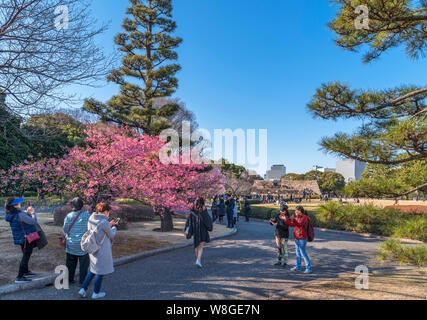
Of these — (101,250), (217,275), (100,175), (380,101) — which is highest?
(380,101)

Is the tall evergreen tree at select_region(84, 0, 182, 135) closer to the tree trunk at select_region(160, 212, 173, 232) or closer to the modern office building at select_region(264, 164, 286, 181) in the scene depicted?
the tree trunk at select_region(160, 212, 173, 232)

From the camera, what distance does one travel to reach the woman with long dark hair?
6.84 metres

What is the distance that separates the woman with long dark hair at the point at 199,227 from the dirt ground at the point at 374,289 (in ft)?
8.67

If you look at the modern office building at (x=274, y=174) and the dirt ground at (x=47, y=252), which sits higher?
the modern office building at (x=274, y=174)

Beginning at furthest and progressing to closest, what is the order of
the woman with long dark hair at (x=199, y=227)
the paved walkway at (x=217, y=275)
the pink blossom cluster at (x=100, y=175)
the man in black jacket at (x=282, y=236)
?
1. the pink blossom cluster at (x=100, y=175)
2. the man in black jacket at (x=282, y=236)
3. the woman with long dark hair at (x=199, y=227)
4. the paved walkway at (x=217, y=275)

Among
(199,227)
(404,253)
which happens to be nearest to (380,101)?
(404,253)

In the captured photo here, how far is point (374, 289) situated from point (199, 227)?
155 inches

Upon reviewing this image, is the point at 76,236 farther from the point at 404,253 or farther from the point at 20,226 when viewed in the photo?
the point at 404,253

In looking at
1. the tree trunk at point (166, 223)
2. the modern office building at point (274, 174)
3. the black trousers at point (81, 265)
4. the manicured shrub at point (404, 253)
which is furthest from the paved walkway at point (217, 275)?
the modern office building at point (274, 174)

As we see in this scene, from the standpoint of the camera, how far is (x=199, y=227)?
22.6 ft

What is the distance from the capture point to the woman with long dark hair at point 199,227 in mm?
6844

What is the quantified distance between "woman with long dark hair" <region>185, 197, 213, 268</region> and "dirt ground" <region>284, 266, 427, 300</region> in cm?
264

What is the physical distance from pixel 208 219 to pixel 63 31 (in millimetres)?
5825

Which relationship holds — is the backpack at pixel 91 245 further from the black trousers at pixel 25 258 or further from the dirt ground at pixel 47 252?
the dirt ground at pixel 47 252
